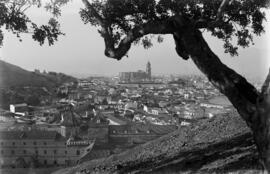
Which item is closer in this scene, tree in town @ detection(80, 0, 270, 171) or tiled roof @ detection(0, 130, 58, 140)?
tree in town @ detection(80, 0, 270, 171)

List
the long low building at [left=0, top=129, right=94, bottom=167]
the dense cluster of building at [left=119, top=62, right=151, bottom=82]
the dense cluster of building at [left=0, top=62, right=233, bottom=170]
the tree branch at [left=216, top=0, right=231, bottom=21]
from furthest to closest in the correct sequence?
the dense cluster of building at [left=119, top=62, right=151, bottom=82] < the long low building at [left=0, top=129, right=94, bottom=167] < the dense cluster of building at [left=0, top=62, right=233, bottom=170] < the tree branch at [left=216, top=0, right=231, bottom=21]

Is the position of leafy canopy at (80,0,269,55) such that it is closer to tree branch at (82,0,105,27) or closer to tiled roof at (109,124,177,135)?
tree branch at (82,0,105,27)

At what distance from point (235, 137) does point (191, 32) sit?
11.0ft

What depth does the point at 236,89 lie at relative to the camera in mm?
5188

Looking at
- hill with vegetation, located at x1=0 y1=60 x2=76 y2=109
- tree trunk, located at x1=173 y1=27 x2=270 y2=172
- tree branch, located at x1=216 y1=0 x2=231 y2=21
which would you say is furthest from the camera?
hill with vegetation, located at x1=0 y1=60 x2=76 y2=109

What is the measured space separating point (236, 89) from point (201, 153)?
2.96 metres

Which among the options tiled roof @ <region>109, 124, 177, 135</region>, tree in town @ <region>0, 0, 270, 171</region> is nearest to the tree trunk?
tree in town @ <region>0, 0, 270, 171</region>

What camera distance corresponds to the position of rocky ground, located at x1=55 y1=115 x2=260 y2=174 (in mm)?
6535

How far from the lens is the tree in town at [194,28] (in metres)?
4.99

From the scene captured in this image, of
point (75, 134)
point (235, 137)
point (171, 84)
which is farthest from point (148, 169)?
point (171, 84)

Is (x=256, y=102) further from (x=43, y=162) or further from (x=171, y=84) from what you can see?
(x=171, y=84)

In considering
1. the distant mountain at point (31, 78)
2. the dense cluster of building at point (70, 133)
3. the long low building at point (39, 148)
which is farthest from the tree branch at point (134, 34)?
the distant mountain at point (31, 78)

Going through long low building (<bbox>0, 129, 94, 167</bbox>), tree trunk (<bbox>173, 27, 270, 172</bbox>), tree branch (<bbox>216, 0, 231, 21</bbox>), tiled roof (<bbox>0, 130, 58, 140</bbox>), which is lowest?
long low building (<bbox>0, 129, 94, 167</bbox>)

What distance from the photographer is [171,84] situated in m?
85.3
